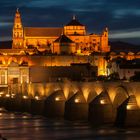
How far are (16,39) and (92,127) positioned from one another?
4180 inches

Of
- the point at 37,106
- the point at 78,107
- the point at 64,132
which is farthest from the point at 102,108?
the point at 37,106

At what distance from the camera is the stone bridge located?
1759 inches

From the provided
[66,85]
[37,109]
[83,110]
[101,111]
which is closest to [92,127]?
[101,111]

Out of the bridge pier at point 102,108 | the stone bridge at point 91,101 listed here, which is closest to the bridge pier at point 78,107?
the stone bridge at point 91,101

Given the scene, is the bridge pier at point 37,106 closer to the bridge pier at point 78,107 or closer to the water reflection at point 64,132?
the bridge pier at point 78,107

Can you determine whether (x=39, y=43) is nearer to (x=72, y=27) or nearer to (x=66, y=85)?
(x=72, y=27)

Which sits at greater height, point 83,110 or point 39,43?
point 39,43

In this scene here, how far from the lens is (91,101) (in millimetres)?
51438

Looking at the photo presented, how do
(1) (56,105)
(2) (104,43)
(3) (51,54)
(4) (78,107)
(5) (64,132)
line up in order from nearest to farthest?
(5) (64,132) → (4) (78,107) → (1) (56,105) → (3) (51,54) → (2) (104,43)

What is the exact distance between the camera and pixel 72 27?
15412 centimetres

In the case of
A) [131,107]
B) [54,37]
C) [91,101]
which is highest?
[54,37]

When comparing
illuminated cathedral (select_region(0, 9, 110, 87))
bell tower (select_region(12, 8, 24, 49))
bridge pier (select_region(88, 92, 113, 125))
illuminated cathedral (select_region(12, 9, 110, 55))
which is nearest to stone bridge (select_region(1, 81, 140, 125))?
bridge pier (select_region(88, 92, 113, 125))

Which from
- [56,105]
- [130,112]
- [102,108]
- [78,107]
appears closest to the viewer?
[130,112]

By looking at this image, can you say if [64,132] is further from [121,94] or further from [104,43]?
[104,43]
